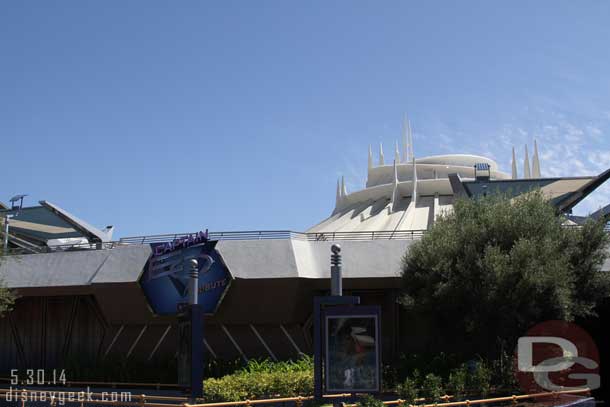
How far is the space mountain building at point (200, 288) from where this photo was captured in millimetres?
31406

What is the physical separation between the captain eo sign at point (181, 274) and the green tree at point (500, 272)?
319 inches

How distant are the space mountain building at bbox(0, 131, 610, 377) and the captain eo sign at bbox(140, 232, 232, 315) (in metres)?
0.04

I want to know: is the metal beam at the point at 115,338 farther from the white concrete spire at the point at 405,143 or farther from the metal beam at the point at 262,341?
the white concrete spire at the point at 405,143

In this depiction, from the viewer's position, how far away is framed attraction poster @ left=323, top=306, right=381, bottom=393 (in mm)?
15703

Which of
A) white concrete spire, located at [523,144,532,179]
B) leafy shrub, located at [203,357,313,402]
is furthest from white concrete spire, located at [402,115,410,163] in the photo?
leafy shrub, located at [203,357,313,402]

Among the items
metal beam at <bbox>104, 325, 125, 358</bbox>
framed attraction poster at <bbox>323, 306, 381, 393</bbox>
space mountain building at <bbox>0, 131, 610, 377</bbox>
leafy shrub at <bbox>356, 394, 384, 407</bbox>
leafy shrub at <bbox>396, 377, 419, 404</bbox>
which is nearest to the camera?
leafy shrub at <bbox>356, 394, 384, 407</bbox>

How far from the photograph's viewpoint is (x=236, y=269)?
1230 inches

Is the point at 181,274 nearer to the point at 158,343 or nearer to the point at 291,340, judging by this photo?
the point at 158,343

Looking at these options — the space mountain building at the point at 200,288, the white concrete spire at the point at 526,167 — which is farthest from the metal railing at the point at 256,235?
the white concrete spire at the point at 526,167

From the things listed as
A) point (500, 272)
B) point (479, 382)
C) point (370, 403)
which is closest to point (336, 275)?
point (370, 403)

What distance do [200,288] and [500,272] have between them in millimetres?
12915

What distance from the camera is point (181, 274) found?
105ft

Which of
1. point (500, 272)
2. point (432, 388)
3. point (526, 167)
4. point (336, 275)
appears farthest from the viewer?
point (526, 167)

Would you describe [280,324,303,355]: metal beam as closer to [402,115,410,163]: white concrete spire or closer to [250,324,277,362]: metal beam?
[250,324,277,362]: metal beam
